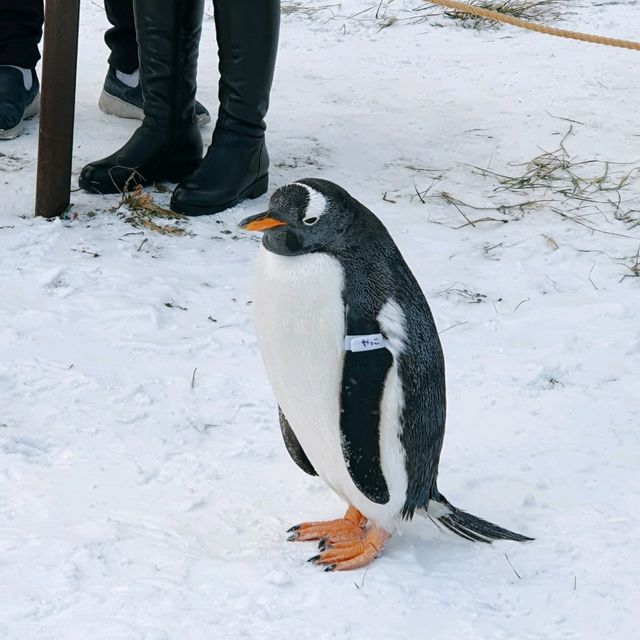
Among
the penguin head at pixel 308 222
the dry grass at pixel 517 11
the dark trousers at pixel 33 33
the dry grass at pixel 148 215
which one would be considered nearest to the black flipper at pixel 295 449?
the penguin head at pixel 308 222

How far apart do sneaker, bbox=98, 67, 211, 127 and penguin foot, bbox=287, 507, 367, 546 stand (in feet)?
6.78

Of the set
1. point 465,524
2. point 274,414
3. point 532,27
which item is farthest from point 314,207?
point 532,27

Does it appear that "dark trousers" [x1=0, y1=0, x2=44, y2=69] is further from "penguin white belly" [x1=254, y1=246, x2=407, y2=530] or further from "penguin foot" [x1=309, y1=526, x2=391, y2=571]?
"penguin foot" [x1=309, y1=526, x2=391, y2=571]

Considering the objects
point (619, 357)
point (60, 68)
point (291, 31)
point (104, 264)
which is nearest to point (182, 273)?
point (104, 264)

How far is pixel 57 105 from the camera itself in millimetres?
2770

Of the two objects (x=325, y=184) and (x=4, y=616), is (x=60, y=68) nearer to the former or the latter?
(x=325, y=184)

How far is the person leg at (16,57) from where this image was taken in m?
3.30

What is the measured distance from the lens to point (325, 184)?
1551 mm

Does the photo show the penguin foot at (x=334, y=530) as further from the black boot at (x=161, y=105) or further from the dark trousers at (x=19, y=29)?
the dark trousers at (x=19, y=29)

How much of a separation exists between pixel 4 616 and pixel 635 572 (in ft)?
3.20

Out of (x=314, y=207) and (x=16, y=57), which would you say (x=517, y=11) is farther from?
(x=314, y=207)

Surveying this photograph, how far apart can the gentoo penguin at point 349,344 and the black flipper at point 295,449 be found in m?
0.13

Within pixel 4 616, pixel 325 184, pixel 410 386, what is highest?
pixel 325 184

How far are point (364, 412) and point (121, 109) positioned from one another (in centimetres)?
229
